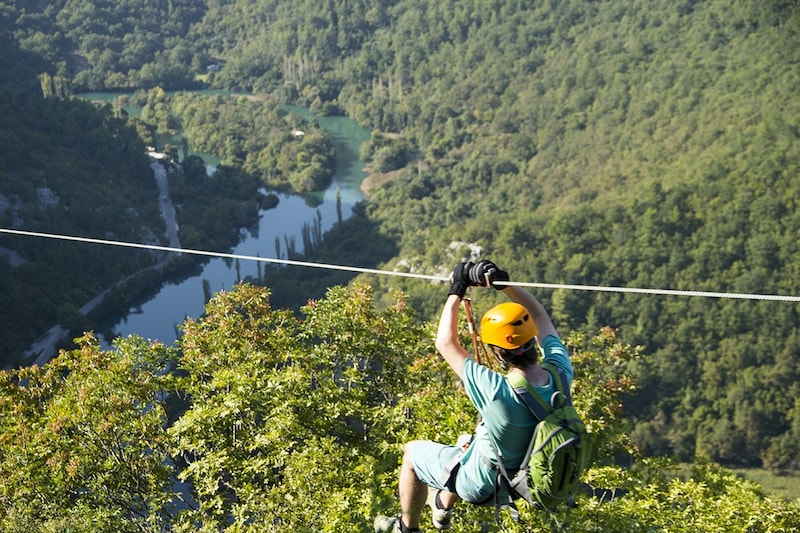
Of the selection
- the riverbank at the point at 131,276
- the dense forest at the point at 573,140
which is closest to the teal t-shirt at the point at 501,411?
the dense forest at the point at 573,140

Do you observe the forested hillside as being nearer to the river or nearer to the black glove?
the river

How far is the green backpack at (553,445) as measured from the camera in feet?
11.8

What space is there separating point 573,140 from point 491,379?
266 ft

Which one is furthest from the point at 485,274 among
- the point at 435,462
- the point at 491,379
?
the point at 435,462

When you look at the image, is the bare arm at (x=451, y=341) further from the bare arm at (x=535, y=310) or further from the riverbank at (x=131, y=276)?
the riverbank at (x=131, y=276)

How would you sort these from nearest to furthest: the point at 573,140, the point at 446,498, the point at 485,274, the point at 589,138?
the point at 485,274
the point at 446,498
the point at 589,138
the point at 573,140

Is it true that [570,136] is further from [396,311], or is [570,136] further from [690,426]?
[396,311]

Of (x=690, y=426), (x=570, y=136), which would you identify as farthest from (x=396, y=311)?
(x=570, y=136)

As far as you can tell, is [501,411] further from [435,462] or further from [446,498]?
[446,498]

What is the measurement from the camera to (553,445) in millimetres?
3574

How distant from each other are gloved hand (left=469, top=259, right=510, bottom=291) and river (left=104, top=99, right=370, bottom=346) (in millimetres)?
36490

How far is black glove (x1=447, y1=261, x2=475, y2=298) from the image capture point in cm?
382

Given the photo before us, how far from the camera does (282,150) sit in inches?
3339

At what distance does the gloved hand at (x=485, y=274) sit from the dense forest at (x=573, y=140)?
977 centimetres
